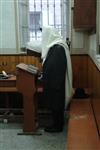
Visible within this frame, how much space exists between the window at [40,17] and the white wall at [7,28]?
185 mm

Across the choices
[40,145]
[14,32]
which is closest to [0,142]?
[40,145]

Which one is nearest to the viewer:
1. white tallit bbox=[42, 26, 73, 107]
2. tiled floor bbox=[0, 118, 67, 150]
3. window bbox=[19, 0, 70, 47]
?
tiled floor bbox=[0, 118, 67, 150]

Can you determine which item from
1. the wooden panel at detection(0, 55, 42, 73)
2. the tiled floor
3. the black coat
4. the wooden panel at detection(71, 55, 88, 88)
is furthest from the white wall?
the tiled floor

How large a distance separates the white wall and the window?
0.61 ft

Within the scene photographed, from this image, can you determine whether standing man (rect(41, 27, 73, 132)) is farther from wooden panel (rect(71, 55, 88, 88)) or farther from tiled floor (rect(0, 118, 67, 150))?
wooden panel (rect(71, 55, 88, 88))

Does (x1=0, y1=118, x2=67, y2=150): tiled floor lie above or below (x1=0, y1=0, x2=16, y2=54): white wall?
below

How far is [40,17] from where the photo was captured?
5723 mm

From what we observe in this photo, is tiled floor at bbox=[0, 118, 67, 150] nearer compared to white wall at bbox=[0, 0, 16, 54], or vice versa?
tiled floor at bbox=[0, 118, 67, 150]

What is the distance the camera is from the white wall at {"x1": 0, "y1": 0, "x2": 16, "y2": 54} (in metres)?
5.44

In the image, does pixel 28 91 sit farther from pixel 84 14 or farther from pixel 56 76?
pixel 84 14

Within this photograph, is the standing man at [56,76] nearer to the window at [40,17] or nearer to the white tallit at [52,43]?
the white tallit at [52,43]

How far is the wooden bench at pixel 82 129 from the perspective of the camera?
2.75 metres

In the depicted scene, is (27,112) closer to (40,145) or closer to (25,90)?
(25,90)

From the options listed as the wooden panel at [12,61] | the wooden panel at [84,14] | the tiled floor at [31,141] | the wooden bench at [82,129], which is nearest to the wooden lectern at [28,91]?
the tiled floor at [31,141]
